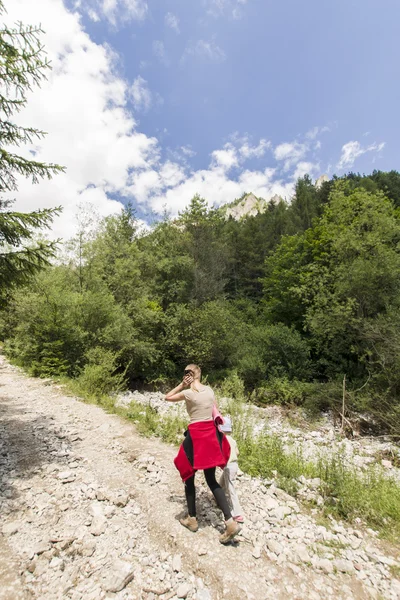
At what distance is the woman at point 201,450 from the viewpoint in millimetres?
3131

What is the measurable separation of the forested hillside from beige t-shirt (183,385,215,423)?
6.36 m

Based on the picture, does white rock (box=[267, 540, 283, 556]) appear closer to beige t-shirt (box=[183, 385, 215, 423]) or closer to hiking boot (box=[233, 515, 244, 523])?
hiking boot (box=[233, 515, 244, 523])

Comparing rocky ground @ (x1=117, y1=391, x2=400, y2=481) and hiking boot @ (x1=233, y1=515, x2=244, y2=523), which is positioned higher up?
hiking boot @ (x1=233, y1=515, x2=244, y2=523)

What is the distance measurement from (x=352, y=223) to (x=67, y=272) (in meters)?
17.9

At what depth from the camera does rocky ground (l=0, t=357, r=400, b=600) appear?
8.37 ft

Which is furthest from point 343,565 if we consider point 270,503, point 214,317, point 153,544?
point 214,317

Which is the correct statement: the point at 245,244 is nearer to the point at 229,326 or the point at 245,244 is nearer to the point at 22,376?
the point at 229,326

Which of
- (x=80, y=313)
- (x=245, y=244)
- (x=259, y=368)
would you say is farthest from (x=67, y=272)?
(x=245, y=244)

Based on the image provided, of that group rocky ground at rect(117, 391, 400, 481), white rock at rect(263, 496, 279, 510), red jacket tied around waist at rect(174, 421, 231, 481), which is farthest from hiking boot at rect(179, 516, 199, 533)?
rocky ground at rect(117, 391, 400, 481)

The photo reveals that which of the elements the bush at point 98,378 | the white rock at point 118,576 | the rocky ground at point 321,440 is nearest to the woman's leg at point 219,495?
the white rock at point 118,576

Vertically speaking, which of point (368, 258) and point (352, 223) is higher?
point (352, 223)

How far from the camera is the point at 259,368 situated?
56.7 ft

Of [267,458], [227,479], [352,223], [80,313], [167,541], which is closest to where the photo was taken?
[167,541]

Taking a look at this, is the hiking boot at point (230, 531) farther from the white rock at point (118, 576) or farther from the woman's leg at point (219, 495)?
the white rock at point (118, 576)
